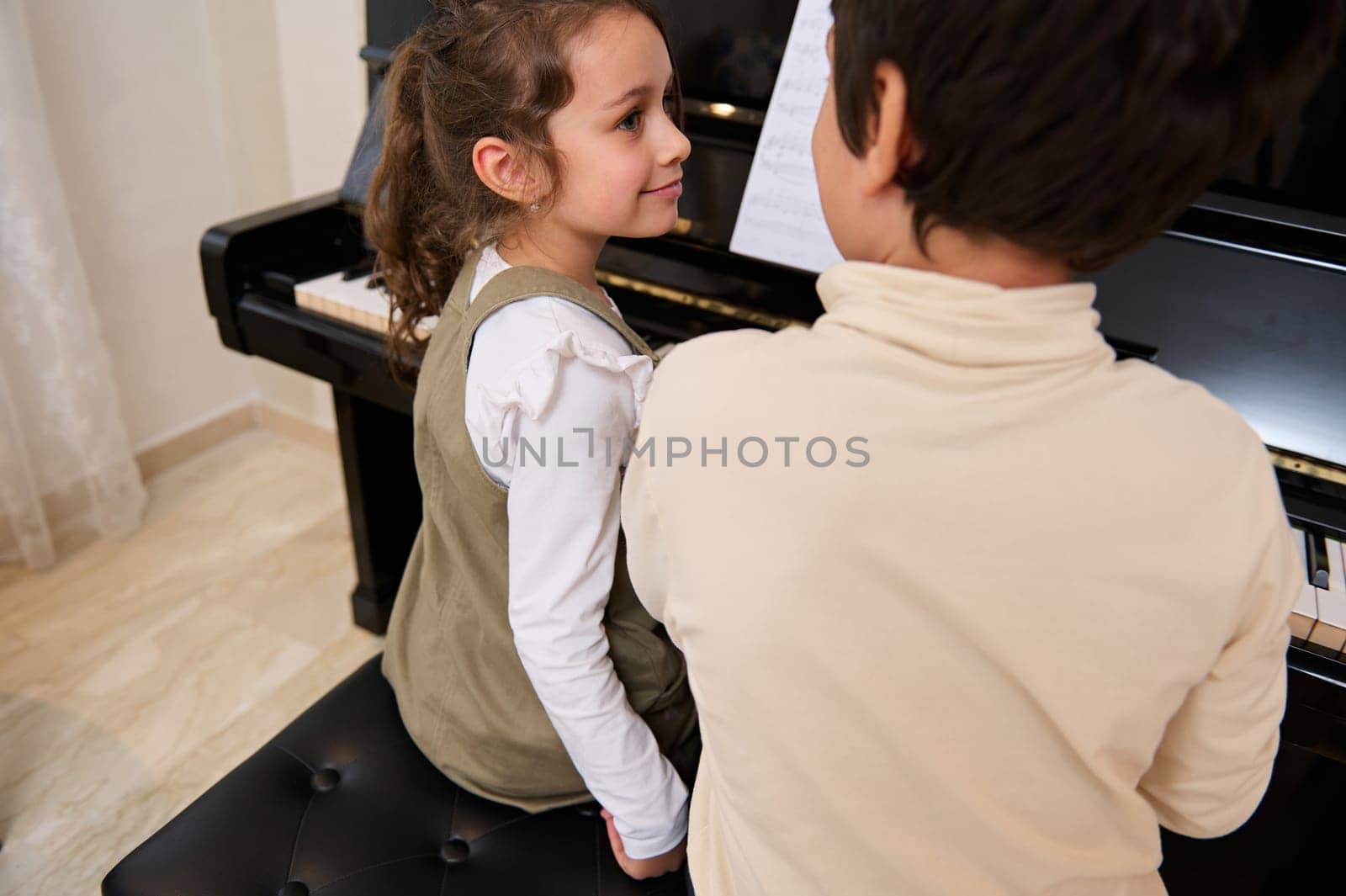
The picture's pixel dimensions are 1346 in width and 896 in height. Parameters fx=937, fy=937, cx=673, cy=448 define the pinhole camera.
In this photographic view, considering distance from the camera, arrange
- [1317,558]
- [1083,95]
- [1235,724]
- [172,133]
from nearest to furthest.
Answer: [1083,95], [1235,724], [1317,558], [172,133]

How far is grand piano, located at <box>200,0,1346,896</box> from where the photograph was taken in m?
0.98

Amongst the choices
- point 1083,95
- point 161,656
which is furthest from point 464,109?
point 161,656

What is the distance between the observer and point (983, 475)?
47 centimetres

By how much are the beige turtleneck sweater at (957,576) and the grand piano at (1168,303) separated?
17.5 inches

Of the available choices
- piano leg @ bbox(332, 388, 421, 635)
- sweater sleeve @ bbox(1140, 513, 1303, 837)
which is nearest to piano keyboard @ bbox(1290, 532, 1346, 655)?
sweater sleeve @ bbox(1140, 513, 1303, 837)

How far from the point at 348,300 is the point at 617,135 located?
2.18 ft

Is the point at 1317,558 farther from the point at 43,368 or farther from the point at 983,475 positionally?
the point at 43,368

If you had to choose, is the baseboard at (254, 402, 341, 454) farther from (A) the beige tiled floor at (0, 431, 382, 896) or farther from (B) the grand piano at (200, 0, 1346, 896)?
(B) the grand piano at (200, 0, 1346, 896)

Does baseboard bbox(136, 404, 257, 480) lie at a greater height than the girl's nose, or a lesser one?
lesser

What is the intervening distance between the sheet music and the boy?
0.61 m

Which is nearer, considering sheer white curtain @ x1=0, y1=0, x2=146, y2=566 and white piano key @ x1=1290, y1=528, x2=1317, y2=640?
white piano key @ x1=1290, y1=528, x2=1317, y2=640

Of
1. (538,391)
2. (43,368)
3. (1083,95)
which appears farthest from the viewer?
(43,368)

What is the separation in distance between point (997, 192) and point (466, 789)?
78cm

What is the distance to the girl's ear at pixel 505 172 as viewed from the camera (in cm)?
79
